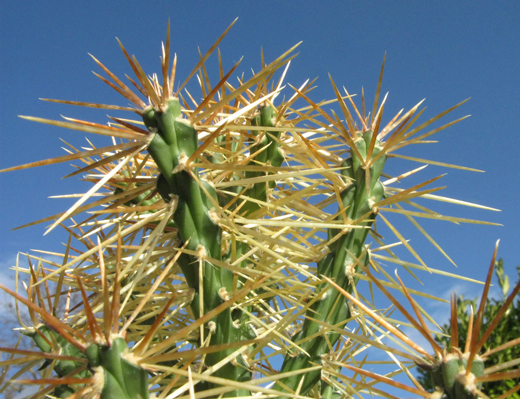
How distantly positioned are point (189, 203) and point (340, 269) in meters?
0.36

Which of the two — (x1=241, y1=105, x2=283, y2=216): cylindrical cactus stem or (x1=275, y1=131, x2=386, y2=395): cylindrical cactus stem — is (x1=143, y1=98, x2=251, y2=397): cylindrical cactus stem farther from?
(x1=241, y1=105, x2=283, y2=216): cylindrical cactus stem

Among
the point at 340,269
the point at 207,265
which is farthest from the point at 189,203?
the point at 340,269

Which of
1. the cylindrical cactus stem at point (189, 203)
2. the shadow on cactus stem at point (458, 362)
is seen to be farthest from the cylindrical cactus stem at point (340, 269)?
the shadow on cactus stem at point (458, 362)

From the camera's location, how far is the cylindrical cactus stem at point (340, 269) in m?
0.91

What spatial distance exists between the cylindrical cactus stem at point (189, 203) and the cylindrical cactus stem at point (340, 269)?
0.63 ft

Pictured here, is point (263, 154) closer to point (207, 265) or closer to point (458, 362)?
point (207, 265)

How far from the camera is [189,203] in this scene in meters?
0.75

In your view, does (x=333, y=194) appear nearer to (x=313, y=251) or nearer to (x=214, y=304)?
(x=313, y=251)

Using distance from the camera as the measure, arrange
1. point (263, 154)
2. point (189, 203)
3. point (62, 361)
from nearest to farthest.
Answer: point (189, 203) → point (62, 361) → point (263, 154)

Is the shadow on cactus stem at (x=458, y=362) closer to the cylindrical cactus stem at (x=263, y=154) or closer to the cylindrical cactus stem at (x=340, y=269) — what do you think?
the cylindrical cactus stem at (x=340, y=269)

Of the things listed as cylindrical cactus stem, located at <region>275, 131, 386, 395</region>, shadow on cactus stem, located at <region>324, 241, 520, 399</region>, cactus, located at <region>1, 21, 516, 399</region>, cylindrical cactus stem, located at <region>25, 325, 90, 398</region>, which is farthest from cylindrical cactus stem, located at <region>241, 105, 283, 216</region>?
shadow on cactus stem, located at <region>324, 241, 520, 399</region>

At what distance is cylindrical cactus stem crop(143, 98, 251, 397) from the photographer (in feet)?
2.42

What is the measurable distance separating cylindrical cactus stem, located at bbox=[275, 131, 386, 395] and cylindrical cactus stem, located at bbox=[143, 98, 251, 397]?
0.63ft

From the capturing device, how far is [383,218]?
97cm
